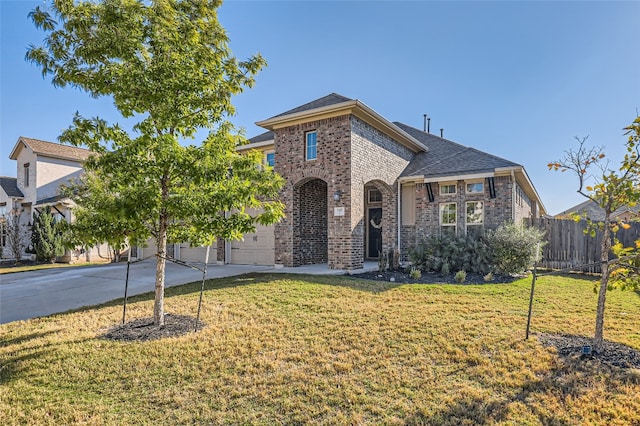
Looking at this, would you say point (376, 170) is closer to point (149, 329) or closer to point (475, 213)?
point (475, 213)

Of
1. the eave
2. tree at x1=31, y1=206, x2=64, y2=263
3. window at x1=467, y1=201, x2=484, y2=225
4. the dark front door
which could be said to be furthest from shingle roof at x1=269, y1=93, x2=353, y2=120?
tree at x1=31, y1=206, x2=64, y2=263

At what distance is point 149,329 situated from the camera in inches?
214

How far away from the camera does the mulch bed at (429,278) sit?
9125mm

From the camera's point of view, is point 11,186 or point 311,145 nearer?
point 311,145

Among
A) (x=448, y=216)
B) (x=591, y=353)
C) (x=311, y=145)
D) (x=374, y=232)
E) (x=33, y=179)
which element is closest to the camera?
(x=591, y=353)

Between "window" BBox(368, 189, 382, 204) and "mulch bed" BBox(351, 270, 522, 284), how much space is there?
504cm

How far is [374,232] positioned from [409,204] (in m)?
2.40

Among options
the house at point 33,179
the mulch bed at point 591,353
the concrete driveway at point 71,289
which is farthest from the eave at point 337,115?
the house at point 33,179

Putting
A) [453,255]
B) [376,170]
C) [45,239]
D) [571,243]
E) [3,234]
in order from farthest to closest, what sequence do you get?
[3,234] → [45,239] → [376,170] → [571,243] → [453,255]

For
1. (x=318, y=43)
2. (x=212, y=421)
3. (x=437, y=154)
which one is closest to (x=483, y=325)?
(x=212, y=421)

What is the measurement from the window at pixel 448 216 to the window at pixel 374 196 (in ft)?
9.39

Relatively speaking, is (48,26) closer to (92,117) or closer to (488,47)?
(92,117)

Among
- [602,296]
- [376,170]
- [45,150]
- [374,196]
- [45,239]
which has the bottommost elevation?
[602,296]

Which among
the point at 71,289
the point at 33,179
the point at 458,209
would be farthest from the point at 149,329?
the point at 33,179
